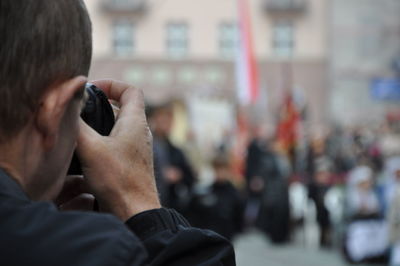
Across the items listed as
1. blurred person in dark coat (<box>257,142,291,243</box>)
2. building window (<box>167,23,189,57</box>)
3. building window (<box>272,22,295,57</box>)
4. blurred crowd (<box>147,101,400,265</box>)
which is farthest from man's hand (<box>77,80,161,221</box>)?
building window (<box>272,22,295,57</box>)

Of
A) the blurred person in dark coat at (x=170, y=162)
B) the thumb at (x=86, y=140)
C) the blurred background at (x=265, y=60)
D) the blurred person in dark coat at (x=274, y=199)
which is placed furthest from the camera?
the blurred background at (x=265, y=60)

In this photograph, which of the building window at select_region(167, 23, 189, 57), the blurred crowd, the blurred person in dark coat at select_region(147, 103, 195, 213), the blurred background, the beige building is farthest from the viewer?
the building window at select_region(167, 23, 189, 57)

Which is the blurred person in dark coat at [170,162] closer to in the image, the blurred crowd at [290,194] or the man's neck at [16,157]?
the blurred crowd at [290,194]

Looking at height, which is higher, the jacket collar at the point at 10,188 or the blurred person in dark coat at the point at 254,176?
the jacket collar at the point at 10,188

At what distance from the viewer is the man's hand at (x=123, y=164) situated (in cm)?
122

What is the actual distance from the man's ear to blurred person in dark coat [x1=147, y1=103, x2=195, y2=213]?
4992mm

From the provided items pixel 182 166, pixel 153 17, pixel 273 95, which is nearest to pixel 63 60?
pixel 182 166

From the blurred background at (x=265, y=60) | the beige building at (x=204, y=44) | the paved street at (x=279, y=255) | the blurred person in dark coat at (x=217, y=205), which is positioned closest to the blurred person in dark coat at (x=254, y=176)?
the paved street at (x=279, y=255)

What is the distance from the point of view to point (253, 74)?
16234mm

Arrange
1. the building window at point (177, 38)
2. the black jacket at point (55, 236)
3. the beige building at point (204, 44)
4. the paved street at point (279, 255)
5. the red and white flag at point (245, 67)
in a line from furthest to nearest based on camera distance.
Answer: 1. the building window at point (177, 38)
2. the beige building at point (204, 44)
3. the red and white flag at point (245, 67)
4. the paved street at point (279, 255)
5. the black jacket at point (55, 236)

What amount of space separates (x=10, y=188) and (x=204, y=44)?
127 ft

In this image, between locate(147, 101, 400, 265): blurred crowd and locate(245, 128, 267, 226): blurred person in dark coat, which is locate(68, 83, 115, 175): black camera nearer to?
locate(147, 101, 400, 265): blurred crowd

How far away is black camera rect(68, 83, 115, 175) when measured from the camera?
1.25 metres

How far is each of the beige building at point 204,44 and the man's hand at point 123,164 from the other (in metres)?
36.7
